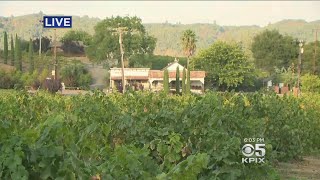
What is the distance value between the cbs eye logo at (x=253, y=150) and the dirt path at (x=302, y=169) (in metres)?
3.85

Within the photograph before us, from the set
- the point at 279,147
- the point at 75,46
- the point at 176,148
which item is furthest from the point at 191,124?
the point at 75,46

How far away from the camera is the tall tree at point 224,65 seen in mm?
74062

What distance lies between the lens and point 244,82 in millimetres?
75750

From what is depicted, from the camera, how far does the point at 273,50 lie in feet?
309

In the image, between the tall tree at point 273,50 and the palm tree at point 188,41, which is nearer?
the palm tree at point 188,41

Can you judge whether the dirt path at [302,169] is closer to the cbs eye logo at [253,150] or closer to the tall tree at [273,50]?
the cbs eye logo at [253,150]

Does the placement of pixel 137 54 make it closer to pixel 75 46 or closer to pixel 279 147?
pixel 75 46

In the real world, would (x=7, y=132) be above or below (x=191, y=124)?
above

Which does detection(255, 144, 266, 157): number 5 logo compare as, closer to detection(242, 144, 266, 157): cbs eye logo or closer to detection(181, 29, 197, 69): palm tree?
detection(242, 144, 266, 157): cbs eye logo

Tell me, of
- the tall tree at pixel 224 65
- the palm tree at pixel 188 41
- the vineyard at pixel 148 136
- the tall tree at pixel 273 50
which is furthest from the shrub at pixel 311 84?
the tall tree at pixel 273 50

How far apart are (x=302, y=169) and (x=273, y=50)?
81066 millimetres

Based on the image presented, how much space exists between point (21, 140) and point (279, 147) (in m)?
13.1

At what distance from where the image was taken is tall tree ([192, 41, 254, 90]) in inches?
2916

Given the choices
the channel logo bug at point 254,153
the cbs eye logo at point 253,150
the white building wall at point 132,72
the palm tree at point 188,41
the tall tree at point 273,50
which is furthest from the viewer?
the tall tree at point 273,50
